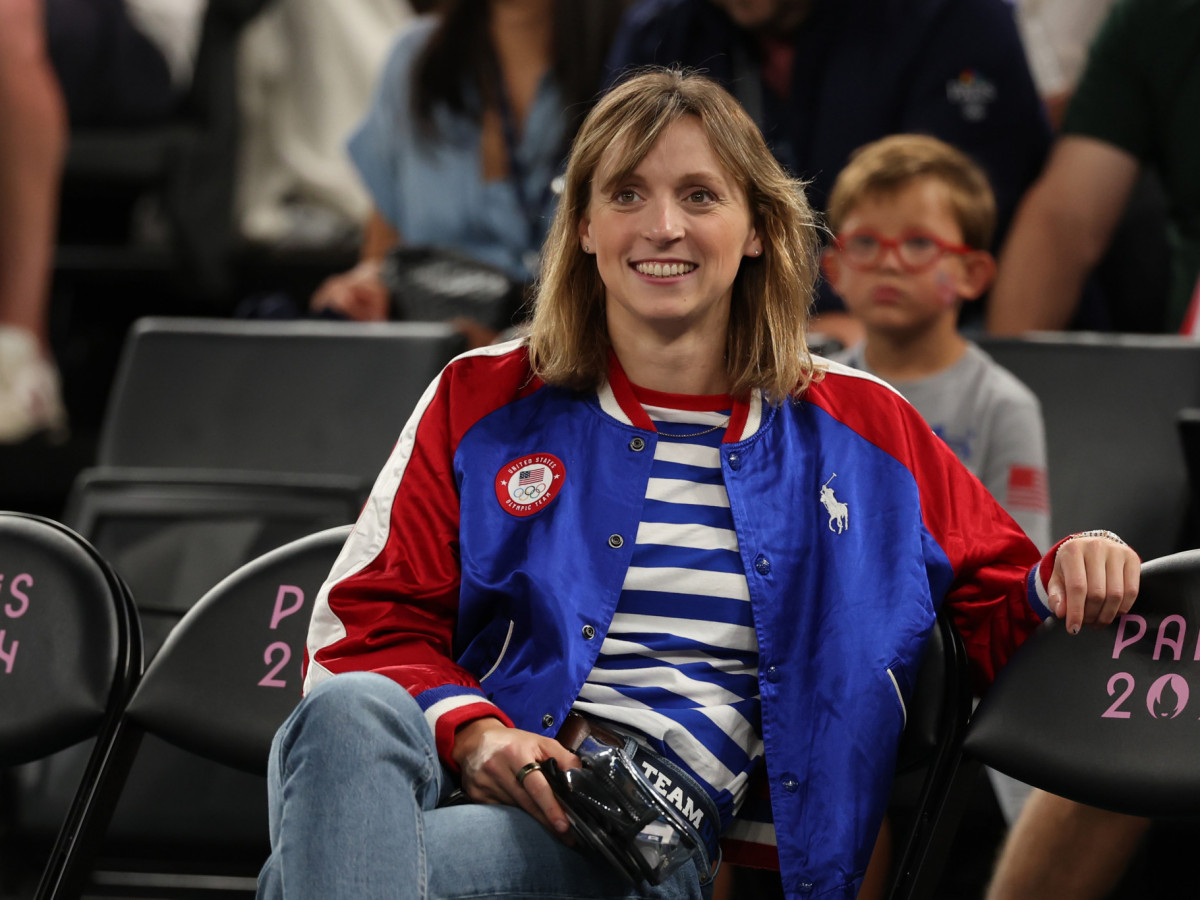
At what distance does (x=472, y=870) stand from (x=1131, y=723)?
1.92 ft

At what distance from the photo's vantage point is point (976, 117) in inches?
101

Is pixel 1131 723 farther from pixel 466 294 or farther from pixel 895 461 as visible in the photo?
pixel 466 294

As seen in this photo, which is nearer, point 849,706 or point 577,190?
point 849,706


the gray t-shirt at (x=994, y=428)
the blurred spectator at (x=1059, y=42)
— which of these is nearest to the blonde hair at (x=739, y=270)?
the gray t-shirt at (x=994, y=428)

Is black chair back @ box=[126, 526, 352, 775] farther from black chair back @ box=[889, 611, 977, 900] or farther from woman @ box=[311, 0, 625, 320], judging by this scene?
woman @ box=[311, 0, 625, 320]

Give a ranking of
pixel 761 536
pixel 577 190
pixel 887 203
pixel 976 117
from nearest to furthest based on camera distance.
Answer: pixel 761 536
pixel 577 190
pixel 887 203
pixel 976 117

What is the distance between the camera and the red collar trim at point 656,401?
4.52ft

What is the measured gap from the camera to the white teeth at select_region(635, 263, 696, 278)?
1.38 m

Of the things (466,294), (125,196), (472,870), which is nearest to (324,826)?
(472,870)

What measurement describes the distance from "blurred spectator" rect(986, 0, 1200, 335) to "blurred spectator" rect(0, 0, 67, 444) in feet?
7.92

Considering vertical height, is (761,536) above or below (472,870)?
above

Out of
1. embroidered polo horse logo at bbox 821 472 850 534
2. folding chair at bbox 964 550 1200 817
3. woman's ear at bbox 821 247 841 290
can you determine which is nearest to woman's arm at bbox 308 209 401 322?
woman's ear at bbox 821 247 841 290

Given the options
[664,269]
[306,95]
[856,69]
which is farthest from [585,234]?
[306,95]

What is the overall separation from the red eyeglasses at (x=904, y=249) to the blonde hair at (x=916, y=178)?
56 millimetres
